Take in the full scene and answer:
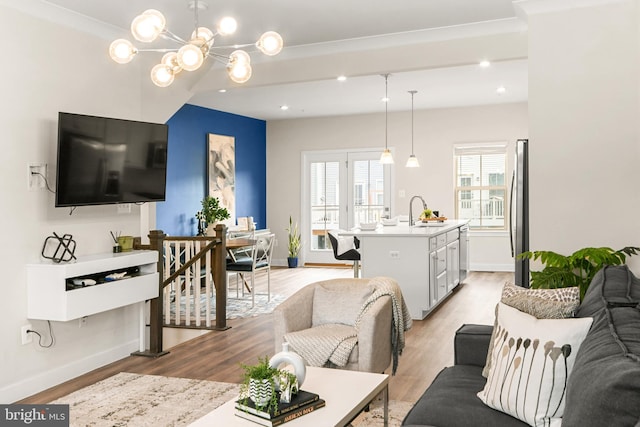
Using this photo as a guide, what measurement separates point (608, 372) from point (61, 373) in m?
3.82

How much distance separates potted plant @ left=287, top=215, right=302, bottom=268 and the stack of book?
26.5 ft

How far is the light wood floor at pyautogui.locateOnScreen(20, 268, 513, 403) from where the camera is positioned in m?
4.12

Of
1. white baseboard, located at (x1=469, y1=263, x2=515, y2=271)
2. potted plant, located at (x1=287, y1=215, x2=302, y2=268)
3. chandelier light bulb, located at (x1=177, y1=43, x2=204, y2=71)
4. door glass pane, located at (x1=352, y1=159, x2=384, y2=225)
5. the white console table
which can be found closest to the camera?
chandelier light bulb, located at (x1=177, y1=43, x2=204, y2=71)

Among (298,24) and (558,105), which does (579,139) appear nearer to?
(558,105)

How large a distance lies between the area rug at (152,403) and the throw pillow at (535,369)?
3.78 feet

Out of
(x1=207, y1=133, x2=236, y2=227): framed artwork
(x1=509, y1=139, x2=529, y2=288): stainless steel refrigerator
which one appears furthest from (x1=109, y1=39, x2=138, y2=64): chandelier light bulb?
(x1=207, y1=133, x2=236, y2=227): framed artwork

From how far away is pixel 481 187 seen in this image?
9789mm

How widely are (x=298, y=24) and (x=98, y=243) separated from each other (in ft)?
7.57

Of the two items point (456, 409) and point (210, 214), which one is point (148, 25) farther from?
point (210, 214)

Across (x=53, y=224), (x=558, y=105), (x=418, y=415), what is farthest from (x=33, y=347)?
(x=558, y=105)

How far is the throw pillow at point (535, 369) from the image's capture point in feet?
6.85

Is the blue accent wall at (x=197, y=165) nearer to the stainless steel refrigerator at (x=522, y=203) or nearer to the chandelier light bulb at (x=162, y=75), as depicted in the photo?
the chandelier light bulb at (x=162, y=75)

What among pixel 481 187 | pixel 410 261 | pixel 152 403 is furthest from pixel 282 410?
pixel 481 187

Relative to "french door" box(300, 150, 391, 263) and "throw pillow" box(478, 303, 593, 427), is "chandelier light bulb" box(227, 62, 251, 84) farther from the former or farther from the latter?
"french door" box(300, 150, 391, 263)
